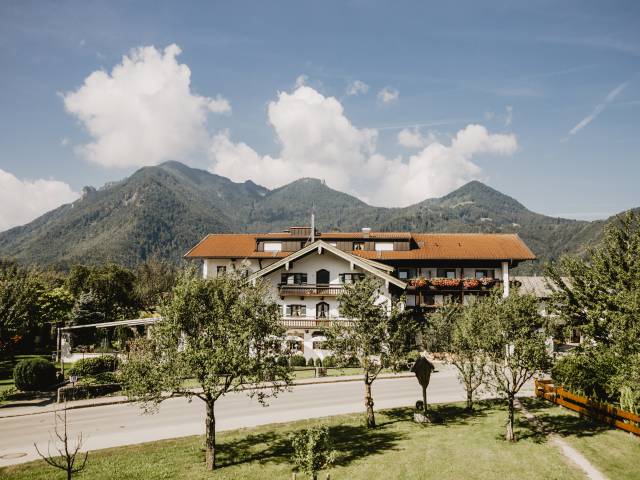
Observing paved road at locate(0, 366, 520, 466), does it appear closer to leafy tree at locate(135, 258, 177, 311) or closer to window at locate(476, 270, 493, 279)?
window at locate(476, 270, 493, 279)

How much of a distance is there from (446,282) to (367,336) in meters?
28.2

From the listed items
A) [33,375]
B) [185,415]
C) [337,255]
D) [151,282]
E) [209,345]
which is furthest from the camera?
[151,282]

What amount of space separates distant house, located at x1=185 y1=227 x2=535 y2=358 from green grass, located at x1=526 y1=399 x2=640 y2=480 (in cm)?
1937

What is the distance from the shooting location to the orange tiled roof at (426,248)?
4984 centimetres

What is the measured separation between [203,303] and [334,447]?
842 cm

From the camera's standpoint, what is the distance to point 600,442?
1841 centimetres

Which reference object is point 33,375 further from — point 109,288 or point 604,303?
point 109,288

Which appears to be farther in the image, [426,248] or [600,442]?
[426,248]

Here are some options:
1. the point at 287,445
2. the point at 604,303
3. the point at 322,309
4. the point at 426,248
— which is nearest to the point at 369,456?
the point at 287,445

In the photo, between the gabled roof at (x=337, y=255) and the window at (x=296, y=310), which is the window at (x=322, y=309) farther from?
the gabled roof at (x=337, y=255)

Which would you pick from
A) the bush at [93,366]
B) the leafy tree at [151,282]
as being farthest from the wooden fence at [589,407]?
the leafy tree at [151,282]

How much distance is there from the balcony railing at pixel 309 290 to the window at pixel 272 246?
10.2m

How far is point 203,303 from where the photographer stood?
16953 millimetres

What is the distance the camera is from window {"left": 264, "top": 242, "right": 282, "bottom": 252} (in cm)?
5361
